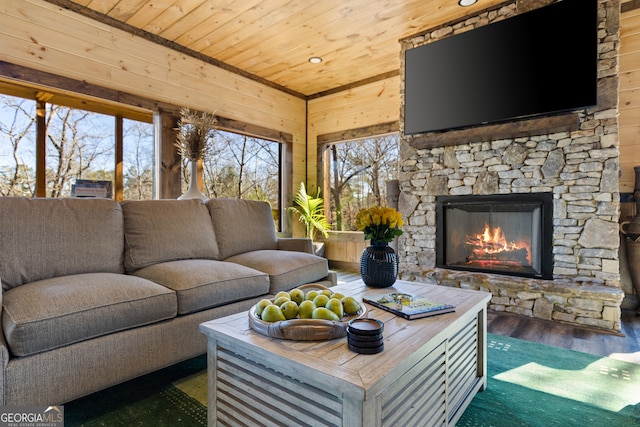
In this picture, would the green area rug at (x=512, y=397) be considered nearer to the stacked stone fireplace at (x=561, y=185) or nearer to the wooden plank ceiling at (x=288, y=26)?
the stacked stone fireplace at (x=561, y=185)

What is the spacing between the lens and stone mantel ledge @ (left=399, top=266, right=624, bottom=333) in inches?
99.3

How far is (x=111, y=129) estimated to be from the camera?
368 cm

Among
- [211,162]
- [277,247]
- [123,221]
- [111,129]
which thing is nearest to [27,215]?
[123,221]

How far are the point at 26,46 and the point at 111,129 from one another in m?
1.02

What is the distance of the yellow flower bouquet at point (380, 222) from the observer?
181 centimetres

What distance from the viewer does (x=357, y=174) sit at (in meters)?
4.93

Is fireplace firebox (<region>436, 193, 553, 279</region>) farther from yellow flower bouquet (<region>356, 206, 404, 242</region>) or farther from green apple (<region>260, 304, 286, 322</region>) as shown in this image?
green apple (<region>260, 304, 286, 322</region>)

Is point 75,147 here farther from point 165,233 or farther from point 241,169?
point 165,233

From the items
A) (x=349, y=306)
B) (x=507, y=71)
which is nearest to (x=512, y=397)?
(x=349, y=306)

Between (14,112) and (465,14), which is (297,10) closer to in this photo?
(465,14)

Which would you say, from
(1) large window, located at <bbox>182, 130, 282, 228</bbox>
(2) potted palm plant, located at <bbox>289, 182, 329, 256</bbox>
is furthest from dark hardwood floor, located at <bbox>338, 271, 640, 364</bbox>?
(1) large window, located at <bbox>182, 130, 282, 228</bbox>

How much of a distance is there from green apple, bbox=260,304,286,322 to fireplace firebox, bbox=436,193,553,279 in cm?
261

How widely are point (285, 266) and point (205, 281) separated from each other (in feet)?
2.10

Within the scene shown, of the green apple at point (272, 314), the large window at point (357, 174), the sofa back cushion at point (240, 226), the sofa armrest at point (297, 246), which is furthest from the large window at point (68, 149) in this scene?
the green apple at point (272, 314)
